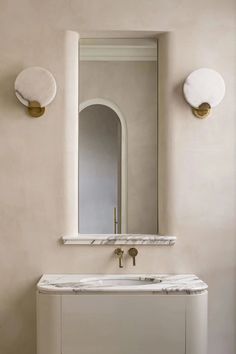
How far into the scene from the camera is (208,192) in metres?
3.00

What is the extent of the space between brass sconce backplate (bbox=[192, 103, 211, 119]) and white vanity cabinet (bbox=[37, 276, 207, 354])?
2.86 feet

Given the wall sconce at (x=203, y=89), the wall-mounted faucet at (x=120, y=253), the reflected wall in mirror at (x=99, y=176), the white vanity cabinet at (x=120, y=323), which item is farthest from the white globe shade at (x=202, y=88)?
the white vanity cabinet at (x=120, y=323)

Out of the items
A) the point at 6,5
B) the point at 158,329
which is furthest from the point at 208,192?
the point at 6,5

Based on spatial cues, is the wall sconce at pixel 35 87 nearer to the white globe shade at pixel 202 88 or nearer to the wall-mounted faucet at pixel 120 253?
the white globe shade at pixel 202 88

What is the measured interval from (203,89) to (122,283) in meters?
0.99

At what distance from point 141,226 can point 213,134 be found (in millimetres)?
567

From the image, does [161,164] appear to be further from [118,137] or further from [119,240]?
[119,240]

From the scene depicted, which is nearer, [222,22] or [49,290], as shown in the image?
[49,290]

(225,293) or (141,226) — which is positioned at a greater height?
(141,226)

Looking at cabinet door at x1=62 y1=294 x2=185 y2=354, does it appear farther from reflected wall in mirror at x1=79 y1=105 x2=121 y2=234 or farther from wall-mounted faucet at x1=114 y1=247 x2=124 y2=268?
reflected wall in mirror at x1=79 y1=105 x2=121 y2=234

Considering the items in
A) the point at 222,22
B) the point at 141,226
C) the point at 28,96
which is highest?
the point at 222,22

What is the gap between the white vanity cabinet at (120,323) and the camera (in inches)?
104

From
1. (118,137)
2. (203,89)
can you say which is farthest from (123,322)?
(203,89)

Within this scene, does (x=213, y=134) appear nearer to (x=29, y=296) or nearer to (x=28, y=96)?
(x=28, y=96)
